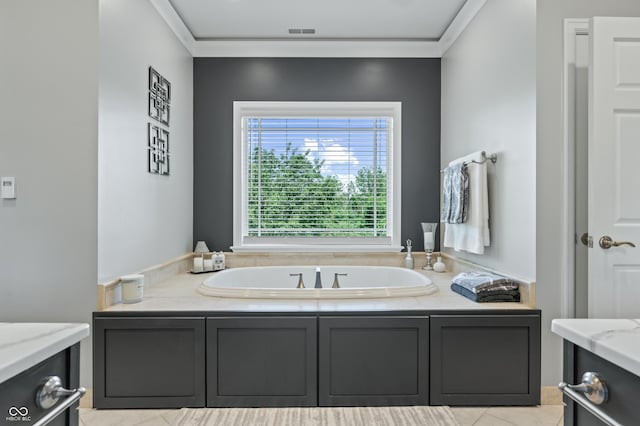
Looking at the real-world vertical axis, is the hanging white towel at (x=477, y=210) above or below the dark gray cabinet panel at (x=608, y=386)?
above

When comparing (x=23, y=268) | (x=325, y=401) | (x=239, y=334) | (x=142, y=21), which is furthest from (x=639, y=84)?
(x=23, y=268)

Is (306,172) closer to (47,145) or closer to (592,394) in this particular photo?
(47,145)

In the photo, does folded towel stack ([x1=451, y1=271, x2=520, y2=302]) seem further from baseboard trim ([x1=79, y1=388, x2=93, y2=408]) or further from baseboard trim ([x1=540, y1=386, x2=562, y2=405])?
baseboard trim ([x1=79, y1=388, x2=93, y2=408])

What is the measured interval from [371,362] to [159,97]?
2.34 metres

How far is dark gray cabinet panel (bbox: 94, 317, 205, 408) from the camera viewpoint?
218 centimetres

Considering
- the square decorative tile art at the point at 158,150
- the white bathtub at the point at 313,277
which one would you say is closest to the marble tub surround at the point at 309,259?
the white bathtub at the point at 313,277

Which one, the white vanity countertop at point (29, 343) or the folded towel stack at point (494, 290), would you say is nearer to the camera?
the white vanity countertop at point (29, 343)

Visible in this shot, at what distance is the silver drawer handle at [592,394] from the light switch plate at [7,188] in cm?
263

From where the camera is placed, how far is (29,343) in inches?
32.7

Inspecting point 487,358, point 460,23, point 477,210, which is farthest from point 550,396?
point 460,23

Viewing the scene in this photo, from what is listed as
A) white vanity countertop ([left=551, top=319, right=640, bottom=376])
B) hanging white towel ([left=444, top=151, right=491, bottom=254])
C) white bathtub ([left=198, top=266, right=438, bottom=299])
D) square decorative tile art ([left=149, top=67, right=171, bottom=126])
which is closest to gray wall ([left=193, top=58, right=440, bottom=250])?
white bathtub ([left=198, top=266, right=438, bottom=299])

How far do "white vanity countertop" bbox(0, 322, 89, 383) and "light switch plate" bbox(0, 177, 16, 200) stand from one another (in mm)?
1542

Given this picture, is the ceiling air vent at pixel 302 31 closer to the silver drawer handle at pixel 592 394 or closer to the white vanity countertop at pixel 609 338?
the white vanity countertop at pixel 609 338

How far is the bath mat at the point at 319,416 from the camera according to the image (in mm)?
2035
